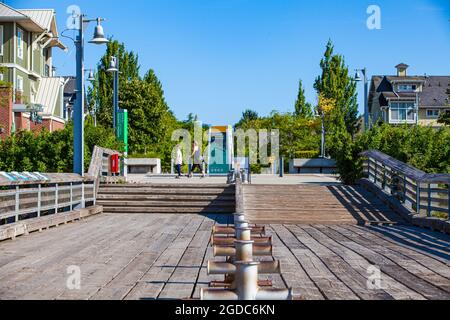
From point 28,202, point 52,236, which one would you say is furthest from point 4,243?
point 28,202

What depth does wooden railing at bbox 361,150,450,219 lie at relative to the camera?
13134 millimetres

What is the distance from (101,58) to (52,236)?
49.8 m

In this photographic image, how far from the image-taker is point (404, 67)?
7456 cm

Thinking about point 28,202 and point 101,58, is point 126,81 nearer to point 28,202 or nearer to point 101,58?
point 101,58

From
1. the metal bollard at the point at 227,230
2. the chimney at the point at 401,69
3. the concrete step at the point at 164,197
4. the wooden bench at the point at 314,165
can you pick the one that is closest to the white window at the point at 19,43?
the wooden bench at the point at 314,165

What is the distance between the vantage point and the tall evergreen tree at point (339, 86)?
2621 inches

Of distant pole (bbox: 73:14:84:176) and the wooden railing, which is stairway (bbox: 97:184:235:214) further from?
the wooden railing

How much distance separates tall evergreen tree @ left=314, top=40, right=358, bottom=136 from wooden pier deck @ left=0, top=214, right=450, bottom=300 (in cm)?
5402

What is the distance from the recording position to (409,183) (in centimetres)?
1501

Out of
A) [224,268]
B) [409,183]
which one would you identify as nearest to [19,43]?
[409,183]

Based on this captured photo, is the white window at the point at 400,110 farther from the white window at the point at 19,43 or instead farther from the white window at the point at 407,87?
the white window at the point at 19,43

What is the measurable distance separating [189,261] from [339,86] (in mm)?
61027

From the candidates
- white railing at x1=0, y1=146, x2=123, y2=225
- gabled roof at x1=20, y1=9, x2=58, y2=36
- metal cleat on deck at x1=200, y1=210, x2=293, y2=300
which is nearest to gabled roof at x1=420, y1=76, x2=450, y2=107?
gabled roof at x1=20, y1=9, x2=58, y2=36

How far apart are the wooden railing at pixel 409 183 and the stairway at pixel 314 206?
0.50 meters
